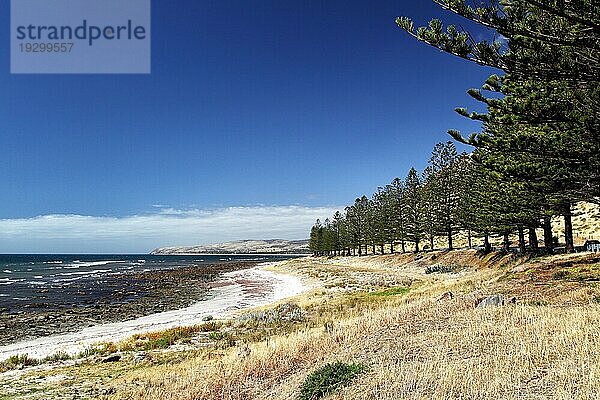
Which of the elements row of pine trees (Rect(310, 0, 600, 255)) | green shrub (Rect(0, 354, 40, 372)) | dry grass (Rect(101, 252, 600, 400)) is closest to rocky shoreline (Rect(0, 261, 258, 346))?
green shrub (Rect(0, 354, 40, 372))

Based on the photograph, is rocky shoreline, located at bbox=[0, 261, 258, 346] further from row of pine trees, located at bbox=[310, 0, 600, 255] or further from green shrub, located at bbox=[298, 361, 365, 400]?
row of pine trees, located at bbox=[310, 0, 600, 255]

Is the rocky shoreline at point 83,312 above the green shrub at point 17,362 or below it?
below

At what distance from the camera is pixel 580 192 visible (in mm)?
14891

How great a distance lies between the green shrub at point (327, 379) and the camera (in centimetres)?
684

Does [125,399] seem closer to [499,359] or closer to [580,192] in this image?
[499,359]

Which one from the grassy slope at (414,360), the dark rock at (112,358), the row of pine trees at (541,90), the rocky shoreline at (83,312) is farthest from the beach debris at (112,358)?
the row of pine trees at (541,90)

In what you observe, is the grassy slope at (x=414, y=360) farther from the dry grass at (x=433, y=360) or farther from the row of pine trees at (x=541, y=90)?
the row of pine trees at (x=541, y=90)

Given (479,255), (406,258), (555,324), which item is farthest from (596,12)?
(406,258)

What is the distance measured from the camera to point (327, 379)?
7.11 meters

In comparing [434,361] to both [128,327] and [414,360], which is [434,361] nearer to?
[414,360]

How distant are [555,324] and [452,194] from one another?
40.9m

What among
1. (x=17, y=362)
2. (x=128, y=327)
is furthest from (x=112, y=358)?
(x=128, y=327)

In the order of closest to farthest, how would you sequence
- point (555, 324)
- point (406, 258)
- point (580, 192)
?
point (555, 324)
point (580, 192)
point (406, 258)

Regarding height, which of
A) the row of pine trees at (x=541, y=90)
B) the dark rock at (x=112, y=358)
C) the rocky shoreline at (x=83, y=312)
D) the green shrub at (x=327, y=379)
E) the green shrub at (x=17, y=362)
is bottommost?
the rocky shoreline at (x=83, y=312)
